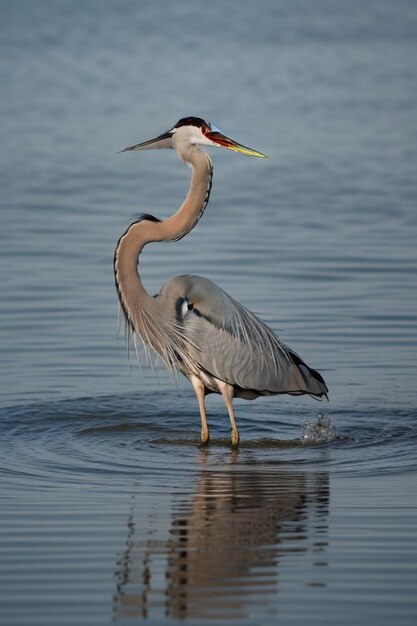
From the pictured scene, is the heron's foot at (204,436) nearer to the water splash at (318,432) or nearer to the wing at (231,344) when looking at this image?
the wing at (231,344)

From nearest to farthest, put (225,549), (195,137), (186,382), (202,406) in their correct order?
(225,549) → (202,406) → (195,137) → (186,382)

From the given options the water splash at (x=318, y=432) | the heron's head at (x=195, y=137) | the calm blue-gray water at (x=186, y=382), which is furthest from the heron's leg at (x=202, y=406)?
the heron's head at (x=195, y=137)

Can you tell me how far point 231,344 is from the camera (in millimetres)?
9461

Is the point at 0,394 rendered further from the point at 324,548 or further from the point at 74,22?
the point at 74,22

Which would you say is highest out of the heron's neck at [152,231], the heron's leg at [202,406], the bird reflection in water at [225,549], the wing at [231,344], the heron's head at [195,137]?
A: the heron's head at [195,137]

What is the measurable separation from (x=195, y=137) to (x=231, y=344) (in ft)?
4.45

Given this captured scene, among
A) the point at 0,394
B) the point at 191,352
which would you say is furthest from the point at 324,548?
the point at 0,394

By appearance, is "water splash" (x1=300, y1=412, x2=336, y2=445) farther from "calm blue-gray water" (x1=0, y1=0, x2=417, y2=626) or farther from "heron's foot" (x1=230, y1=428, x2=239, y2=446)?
"heron's foot" (x1=230, y1=428, x2=239, y2=446)

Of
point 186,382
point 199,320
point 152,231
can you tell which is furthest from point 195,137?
point 186,382

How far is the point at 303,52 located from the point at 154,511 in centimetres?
2409

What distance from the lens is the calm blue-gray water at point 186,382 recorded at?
6.00 m

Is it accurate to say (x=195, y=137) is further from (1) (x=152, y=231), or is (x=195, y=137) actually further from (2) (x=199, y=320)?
(2) (x=199, y=320)

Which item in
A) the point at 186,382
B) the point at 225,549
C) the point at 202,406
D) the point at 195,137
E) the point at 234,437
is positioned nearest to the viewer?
the point at 225,549

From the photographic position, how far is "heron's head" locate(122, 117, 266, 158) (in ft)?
30.5
